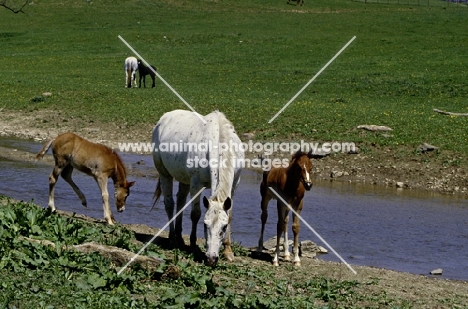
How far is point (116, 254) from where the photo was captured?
9.38 meters

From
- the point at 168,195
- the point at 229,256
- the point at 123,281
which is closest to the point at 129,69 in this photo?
the point at 168,195

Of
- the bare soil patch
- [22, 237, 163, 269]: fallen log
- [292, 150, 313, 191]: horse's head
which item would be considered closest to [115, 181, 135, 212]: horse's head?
the bare soil patch

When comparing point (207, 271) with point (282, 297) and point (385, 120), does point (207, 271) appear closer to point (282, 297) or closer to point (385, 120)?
point (282, 297)

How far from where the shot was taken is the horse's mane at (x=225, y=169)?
10.5 meters

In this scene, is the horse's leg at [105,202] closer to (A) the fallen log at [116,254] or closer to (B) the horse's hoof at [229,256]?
(B) the horse's hoof at [229,256]

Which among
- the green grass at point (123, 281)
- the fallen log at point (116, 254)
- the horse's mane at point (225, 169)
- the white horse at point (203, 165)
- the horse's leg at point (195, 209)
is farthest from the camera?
the horse's leg at point (195, 209)

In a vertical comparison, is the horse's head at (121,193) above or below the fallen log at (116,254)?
below

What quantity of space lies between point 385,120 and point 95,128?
1015 centimetres

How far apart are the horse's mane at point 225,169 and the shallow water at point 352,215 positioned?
3.13 m

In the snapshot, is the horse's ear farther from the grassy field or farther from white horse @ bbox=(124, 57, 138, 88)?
white horse @ bbox=(124, 57, 138, 88)

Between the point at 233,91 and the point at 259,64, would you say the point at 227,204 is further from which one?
the point at 259,64

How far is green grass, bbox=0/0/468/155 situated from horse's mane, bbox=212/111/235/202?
40.4ft

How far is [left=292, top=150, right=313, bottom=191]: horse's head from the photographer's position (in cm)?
1137

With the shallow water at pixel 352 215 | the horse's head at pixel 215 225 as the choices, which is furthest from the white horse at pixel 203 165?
the shallow water at pixel 352 215
